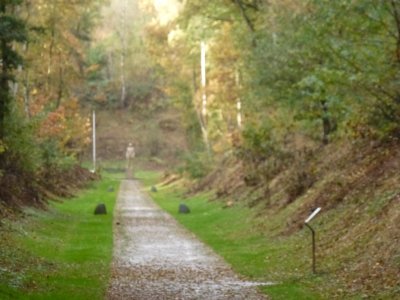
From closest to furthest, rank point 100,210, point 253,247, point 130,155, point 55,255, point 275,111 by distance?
point 55,255 → point 253,247 → point 275,111 → point 100,210 → point 130,155

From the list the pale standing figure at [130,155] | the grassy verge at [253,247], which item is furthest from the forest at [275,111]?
the pale standing figure at [130,155]

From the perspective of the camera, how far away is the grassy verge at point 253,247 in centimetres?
1391

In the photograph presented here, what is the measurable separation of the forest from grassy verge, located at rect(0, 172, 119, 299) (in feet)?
5.85

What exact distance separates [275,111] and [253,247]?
11.9m

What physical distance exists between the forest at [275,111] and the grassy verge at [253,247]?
2.36ft

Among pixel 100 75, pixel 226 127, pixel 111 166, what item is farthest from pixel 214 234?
→ pixel 100 75

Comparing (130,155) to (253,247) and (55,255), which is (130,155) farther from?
(55,255)

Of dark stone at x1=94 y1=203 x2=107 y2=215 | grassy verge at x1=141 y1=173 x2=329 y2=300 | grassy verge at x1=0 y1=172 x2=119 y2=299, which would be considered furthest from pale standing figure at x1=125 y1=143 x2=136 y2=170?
grassy verge at x1=0 y1=172 x2=119 y2=299

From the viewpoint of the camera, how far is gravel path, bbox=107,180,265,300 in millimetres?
13438

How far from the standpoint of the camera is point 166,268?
671 inches

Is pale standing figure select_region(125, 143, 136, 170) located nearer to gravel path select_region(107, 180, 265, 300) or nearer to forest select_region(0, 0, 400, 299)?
forest select_region(0, 0, 400, 299)

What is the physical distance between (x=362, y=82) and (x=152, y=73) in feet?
252

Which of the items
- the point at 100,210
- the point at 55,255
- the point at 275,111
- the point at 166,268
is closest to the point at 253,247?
the point at 166,268

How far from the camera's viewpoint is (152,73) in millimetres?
92812
